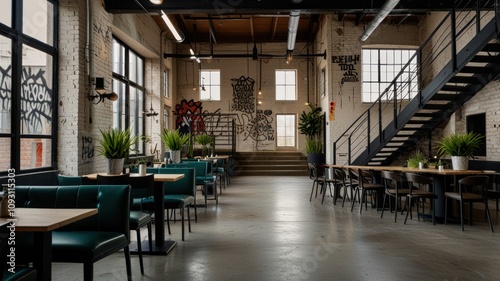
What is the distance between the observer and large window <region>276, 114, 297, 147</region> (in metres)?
17.1

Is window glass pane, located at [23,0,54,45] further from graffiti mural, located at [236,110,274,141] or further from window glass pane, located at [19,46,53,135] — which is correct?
graffiti mural, located at [236,110,274,141]

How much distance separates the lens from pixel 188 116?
16734 millimetres

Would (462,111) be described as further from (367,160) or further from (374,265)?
(374,265)

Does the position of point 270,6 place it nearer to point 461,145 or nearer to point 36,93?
point 461,145

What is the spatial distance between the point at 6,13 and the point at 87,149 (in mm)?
2450

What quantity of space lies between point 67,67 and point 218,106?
1059 centimetres

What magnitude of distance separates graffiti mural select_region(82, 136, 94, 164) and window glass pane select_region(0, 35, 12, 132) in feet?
4.87

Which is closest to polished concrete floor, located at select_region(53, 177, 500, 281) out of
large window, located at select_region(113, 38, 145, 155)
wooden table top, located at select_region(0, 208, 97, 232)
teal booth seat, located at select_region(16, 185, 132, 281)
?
teal booth seat, located at select_region(16, 185, 132, 281)

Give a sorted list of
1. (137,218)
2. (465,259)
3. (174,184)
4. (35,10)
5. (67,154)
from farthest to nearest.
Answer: (67,154)
(35,10)
(174,184)
(465,259)
(137,218)

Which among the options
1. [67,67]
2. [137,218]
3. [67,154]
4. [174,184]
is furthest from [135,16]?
[137,218]

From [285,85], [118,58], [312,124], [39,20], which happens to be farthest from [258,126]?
[39,20]

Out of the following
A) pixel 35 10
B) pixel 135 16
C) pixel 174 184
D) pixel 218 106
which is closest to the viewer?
pixel 174 184

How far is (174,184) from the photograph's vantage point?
204 inches

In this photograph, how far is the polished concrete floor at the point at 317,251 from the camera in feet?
11.6
